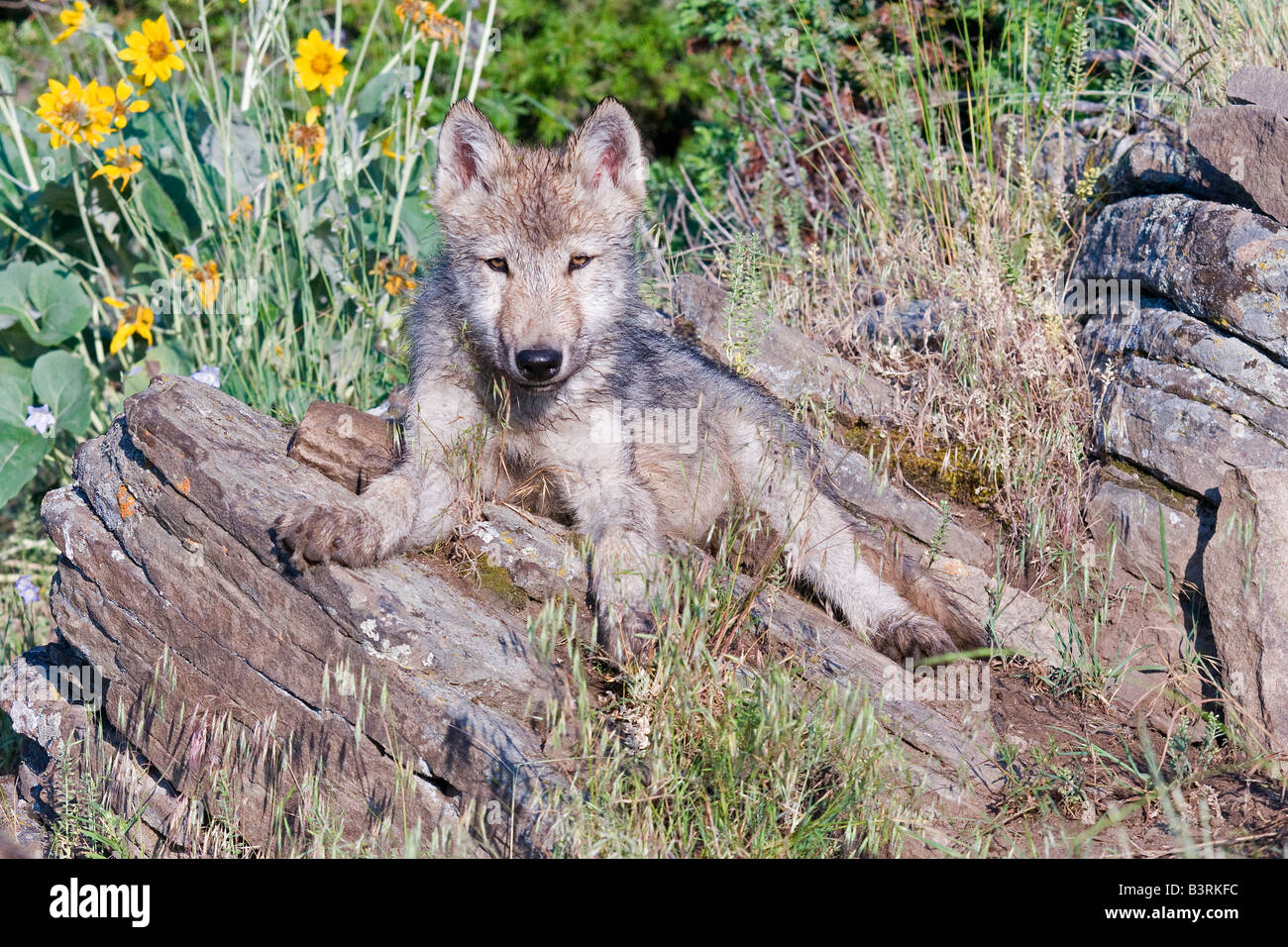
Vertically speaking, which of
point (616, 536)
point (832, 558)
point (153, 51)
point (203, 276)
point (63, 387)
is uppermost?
point (153, 51)

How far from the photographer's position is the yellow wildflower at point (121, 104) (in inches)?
195

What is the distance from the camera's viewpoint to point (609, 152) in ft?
13.4

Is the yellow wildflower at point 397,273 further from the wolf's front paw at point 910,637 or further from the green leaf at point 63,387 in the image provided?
Answer: the wolf's front paw at point 910,637

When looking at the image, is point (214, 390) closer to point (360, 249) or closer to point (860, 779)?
point (360, 249)

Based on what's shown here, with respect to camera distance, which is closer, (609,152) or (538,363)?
(538,363)

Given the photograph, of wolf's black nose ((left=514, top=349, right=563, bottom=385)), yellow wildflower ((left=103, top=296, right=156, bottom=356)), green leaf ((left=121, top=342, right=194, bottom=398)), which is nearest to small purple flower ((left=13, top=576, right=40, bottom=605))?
green leaf ((left=121, top=342, right=194, bottom=398))

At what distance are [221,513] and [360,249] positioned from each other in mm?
2589

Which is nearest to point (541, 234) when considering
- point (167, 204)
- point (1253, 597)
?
point (1253, 597)

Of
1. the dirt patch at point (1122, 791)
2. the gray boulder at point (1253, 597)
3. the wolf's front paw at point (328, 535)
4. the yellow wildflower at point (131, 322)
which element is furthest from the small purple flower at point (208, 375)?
the gray boulder at point (1253, 597)

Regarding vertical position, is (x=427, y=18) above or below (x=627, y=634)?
above

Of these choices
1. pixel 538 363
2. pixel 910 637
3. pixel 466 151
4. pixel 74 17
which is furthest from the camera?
pixel 74 17

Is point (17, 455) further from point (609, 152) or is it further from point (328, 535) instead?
point (609, 152)

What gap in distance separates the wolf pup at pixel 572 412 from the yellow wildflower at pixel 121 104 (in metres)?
1.87

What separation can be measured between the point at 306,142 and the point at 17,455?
199 cm
